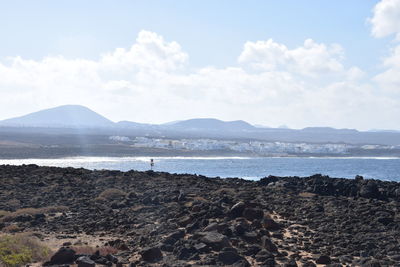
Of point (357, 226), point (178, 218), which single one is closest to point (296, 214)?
point (357, 226)

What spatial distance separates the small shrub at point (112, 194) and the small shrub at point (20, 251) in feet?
34.7

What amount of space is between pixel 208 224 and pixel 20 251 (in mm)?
6072

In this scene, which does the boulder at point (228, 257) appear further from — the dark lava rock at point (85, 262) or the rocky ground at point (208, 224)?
the dark lava rock at point (85, 262)

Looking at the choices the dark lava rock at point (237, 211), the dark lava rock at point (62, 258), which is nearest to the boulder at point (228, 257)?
the dark lava rock at point (62, 258)

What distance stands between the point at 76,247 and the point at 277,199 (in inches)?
451

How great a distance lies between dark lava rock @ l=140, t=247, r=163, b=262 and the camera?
1386cm

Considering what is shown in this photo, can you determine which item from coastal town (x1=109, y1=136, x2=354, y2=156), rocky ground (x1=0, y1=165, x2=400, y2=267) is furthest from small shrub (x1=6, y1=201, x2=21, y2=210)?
coastal town (x1=109, y1=136, x2=354, y2=156)

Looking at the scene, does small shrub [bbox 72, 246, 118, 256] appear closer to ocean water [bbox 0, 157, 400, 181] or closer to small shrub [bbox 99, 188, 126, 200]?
small shrub [bbox 99, 188, 126, 200]

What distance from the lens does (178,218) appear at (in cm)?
1839

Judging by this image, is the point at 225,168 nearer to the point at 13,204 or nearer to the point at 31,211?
the point at 13,204

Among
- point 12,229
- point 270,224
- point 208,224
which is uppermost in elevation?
point 208,224

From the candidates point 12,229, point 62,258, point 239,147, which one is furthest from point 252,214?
point 239,147

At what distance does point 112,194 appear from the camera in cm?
2681

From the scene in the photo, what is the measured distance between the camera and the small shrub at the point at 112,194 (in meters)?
26.3
